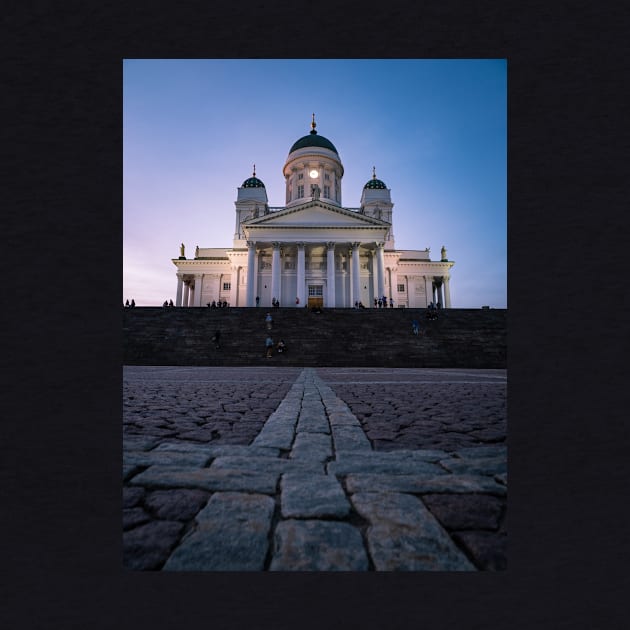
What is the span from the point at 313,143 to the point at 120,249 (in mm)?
50120

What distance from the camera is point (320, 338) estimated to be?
17938 mm

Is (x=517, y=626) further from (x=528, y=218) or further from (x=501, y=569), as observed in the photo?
(x=528, y=218)

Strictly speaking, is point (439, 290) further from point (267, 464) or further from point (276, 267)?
point (267, 464)

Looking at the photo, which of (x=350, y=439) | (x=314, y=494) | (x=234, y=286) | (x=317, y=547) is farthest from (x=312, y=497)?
(x=234, y=286)

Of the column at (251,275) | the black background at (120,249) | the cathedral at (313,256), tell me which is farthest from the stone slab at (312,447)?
the column at (251,275)

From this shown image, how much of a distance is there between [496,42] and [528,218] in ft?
2.03

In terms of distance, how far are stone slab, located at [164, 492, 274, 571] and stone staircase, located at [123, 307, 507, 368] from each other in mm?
13885

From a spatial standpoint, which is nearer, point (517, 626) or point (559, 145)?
point (517, 626)

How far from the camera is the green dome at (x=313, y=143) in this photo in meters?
46.0

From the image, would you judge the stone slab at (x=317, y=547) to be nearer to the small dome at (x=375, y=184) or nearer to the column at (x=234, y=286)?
the column at (x=234, y=286)

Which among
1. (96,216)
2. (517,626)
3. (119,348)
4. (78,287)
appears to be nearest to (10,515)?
(119,348)

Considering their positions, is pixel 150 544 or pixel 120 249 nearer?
pixel 150 544

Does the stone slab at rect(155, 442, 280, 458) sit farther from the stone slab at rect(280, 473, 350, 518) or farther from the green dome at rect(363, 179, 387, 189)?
the green dome at rect(363, 179, 387, 189)

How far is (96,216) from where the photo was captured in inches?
48.7
